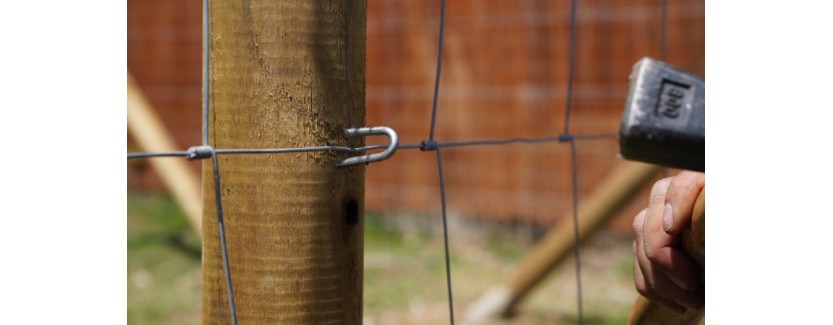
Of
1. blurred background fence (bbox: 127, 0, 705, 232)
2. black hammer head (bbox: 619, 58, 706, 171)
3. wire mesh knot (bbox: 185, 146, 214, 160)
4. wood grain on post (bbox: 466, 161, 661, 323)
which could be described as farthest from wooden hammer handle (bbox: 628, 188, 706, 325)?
blurred background fence (bbox: 127, 0, 705, 232)

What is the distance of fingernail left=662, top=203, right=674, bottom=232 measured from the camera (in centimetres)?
106

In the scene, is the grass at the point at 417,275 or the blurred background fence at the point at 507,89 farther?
the blurred background fence at the point at 507,89

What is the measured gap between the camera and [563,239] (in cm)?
367

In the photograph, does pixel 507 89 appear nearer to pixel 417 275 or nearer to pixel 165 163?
pixel 417 275

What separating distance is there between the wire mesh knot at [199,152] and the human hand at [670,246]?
536 mm

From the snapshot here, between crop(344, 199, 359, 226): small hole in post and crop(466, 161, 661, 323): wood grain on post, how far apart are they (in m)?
2.34

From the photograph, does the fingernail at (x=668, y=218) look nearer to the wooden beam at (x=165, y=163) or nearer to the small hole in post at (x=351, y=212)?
the small hole in post at (x=351, y=212)

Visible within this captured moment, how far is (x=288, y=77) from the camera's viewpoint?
101cm

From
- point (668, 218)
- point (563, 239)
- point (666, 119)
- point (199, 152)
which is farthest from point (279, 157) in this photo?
point (563, 239)

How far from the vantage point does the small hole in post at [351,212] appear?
1.08 m

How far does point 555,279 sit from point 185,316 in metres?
1.98

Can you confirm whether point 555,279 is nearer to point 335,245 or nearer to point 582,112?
point 582,112

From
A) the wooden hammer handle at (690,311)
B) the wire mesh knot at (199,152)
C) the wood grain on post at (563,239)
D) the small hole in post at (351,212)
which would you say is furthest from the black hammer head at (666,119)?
the wood grain on post at (563,239)

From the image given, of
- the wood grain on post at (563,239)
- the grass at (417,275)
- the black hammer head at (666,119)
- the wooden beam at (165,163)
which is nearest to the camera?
the black hammer head at (666,119)
